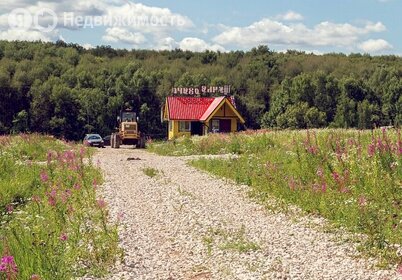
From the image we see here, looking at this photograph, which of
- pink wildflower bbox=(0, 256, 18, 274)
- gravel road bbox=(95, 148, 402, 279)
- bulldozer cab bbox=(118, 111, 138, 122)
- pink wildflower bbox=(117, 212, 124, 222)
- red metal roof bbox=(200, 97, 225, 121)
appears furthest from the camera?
red metal roof bbox=(200, 97, 225, 121)

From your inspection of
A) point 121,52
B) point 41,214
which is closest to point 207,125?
point 41,214

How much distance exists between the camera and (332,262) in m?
8.86

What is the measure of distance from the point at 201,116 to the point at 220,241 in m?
49.3

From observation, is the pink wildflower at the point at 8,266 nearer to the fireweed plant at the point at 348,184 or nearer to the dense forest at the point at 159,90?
the fireweed plant at the point at 348,184

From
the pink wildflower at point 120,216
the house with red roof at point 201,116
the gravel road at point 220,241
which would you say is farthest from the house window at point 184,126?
the pink wildflower at point 120,216

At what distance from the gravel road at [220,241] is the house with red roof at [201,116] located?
40429 millimetres

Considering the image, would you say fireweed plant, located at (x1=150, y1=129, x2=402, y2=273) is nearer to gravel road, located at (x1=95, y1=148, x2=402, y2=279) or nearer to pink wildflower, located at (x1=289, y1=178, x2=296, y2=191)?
pink wildflower, located at (x1=289, y1=178, x2=296, y2=191)

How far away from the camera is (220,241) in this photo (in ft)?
34.7

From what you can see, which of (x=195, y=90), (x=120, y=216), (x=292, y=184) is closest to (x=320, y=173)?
(x=292, y=184)

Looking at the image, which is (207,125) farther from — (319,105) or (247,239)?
(247,239)

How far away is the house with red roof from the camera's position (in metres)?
57.6

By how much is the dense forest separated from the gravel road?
188 feet

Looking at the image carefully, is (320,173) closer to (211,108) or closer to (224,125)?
(224,125)

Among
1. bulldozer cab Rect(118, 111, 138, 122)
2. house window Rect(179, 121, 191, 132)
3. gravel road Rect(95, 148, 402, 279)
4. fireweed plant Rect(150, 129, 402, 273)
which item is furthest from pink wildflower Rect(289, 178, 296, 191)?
house window Rect(179, 121, 191, 132)
